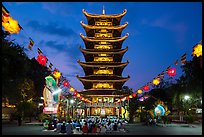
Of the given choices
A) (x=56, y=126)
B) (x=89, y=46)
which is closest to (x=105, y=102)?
(x=89, y=46)

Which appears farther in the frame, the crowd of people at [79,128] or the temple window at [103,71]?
the temple window at [103,71]

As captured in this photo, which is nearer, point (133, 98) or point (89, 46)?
point (133, 98)

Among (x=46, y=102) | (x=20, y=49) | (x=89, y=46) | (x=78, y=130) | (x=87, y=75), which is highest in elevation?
(x=89, y=46)

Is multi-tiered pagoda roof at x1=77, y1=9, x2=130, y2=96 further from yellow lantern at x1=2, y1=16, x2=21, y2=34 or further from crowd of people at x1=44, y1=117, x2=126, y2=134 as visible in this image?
yellow lantern at x1=2, y1=16, x2=21, y2=34

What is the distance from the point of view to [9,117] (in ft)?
161

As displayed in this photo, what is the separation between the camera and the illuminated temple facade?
6862 centimetres

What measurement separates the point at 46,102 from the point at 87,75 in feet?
148

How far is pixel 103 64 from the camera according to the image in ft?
226

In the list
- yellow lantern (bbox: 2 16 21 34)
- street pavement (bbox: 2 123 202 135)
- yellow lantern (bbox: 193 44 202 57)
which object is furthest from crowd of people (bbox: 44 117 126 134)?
yellow lantern (bbox: 2 16 21 34)

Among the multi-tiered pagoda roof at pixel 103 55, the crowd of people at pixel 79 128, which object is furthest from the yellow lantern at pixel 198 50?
the multi-tiered pagoda roof at pixel 103 55

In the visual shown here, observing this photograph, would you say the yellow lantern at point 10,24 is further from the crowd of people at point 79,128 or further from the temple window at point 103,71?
the temple window at point 103,71

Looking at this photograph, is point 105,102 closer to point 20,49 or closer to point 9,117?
point 9,117

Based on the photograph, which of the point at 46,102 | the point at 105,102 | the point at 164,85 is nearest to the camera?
the point at 46,102

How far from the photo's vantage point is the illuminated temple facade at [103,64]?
68625 millimetres
